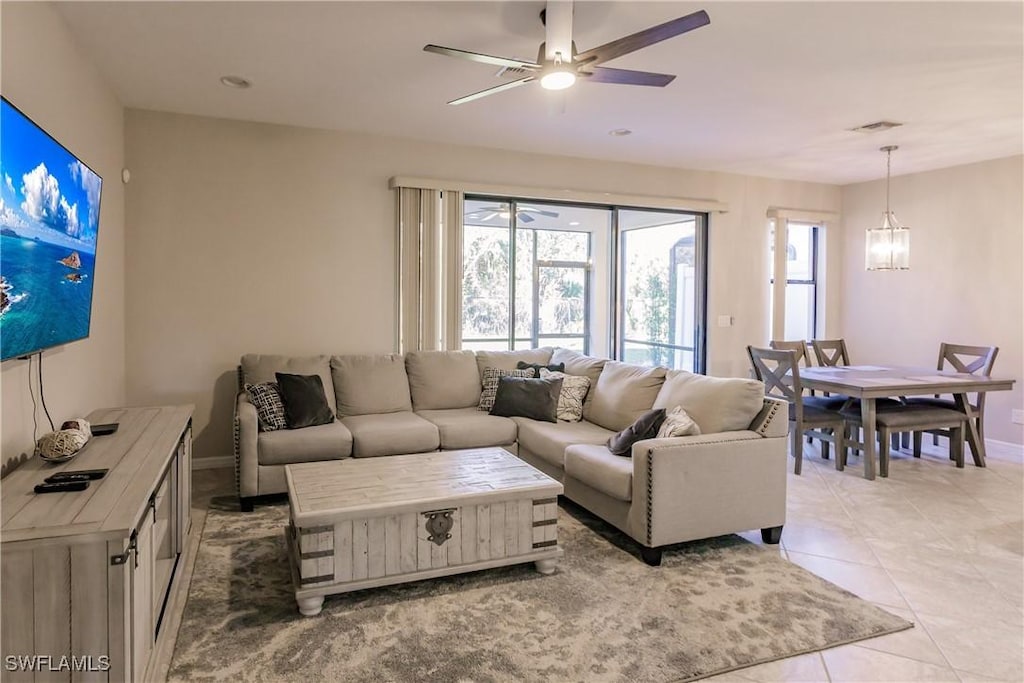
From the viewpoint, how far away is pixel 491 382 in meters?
4.82

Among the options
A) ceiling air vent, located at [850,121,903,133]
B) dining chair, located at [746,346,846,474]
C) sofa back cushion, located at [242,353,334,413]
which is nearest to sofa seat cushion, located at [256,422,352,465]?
sofa back cushion, located at [242,353,334,413]

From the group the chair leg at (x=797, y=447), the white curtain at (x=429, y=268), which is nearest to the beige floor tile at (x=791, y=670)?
the chair leg at (x=797, y=447)

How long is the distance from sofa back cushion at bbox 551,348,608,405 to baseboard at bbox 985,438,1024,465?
3642mm

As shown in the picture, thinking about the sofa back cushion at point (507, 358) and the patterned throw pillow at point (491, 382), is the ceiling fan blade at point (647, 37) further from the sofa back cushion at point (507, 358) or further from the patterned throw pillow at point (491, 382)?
the sofa back cushion at point (507, 358)

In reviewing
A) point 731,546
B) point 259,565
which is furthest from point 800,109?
point 259,565

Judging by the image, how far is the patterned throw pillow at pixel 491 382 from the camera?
4740 mm

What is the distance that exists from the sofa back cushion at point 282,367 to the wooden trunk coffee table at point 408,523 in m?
1.45

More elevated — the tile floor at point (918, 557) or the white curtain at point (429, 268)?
the white curtain at point (429, 268)

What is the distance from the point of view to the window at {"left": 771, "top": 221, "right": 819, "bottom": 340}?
22.9 ft

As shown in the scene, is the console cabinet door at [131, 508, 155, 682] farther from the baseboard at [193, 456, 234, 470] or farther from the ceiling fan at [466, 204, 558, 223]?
the ceiling fan at [466, 204, 558, 223]

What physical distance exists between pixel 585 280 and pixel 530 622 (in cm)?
397

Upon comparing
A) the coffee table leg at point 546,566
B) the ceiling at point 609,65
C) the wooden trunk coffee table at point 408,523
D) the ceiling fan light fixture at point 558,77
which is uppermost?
the ceiling at point 609,65

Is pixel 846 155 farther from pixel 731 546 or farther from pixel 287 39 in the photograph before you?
pixel 287 39

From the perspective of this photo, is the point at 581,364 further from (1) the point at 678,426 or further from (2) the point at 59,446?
(2) the point at 59,446
